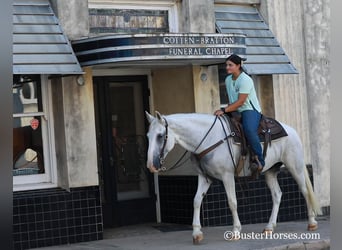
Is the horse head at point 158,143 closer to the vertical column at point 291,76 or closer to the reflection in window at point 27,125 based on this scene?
the reflection in window at point 27,125

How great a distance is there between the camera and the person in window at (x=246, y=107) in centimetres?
841

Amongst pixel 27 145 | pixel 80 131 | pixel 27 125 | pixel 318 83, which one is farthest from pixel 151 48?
pixel 318 83

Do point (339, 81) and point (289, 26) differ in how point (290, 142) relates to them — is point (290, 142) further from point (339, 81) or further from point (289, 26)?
point (339, 81)

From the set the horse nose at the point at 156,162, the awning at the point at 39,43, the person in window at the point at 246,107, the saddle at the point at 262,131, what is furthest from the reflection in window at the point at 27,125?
the saddle at the point at 262,131

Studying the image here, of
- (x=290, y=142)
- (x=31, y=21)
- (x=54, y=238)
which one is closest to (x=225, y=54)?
(x=290, y=142)

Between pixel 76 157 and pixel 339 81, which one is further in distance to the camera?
pixel 76 157

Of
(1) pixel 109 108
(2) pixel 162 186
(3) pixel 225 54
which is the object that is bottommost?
(2) pixel 162 186

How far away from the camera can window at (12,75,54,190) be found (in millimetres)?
9047

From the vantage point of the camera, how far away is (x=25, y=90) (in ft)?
29.8

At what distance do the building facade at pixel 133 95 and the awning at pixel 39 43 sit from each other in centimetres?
2

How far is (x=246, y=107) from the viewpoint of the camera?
8508 millimetres

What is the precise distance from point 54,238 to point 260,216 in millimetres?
3972

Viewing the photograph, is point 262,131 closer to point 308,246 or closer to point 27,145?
point 308,246

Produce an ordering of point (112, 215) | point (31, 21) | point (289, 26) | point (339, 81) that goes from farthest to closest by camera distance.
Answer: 1. point (289, 26)
2. point (112, 215)
3. point (31, 21)
4. point (339, 81)
